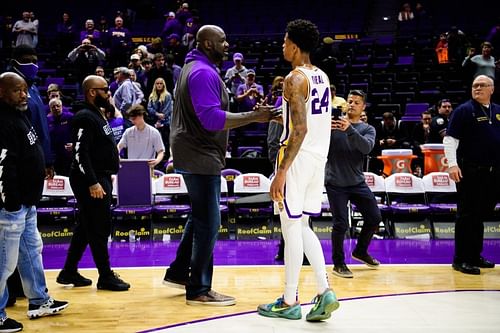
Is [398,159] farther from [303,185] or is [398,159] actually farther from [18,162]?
[18,162]

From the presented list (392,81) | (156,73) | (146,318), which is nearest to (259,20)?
(392,81)

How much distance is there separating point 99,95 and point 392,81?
34.8ft

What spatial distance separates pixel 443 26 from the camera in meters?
20.8

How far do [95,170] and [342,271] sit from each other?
2527mm

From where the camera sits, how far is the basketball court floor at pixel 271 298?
175 inches

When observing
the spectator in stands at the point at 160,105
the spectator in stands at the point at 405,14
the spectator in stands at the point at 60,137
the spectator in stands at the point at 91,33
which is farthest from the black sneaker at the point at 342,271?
the spectator in stands at the point at 405,14

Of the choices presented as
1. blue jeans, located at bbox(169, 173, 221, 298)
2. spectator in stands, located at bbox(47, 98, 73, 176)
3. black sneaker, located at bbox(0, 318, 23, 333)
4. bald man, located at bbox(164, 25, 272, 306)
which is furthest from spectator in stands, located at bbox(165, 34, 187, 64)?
black sneaker, located at bbox(0, 318, 23, 333)

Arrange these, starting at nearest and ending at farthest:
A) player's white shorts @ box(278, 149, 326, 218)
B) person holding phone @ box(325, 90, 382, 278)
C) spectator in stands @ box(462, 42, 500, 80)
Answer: player's white shorts @ box(278, 149, 326, 218) → person holding phone @ box(325, 90, 382, 278) → spectator in stands @ box(462, 42, 500, 80)

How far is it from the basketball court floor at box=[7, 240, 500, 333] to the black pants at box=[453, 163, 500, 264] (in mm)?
241

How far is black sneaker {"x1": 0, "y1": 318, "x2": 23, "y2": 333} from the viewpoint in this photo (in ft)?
14.4

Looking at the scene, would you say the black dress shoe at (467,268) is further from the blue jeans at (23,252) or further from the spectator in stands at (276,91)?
the blue jeans at (23,252)

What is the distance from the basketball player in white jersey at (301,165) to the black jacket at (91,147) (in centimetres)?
183

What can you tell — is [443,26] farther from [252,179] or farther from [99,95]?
[99,95]

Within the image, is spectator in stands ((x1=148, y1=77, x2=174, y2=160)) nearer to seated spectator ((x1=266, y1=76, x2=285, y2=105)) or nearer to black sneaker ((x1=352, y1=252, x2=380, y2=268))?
seated spectator ((x1=266, y1=76, x2=285, y2=105))
